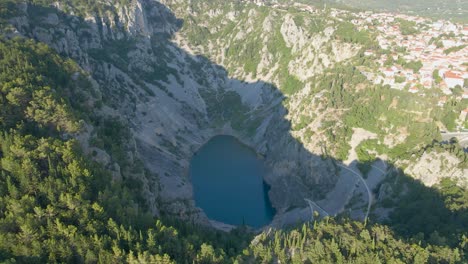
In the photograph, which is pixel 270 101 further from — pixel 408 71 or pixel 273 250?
pixel 273 250

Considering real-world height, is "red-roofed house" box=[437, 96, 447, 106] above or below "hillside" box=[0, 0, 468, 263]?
above

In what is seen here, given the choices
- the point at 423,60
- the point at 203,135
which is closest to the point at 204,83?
the point at 203,135

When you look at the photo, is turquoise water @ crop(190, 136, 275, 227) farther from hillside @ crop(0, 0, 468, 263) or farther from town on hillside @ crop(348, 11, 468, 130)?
town on hillside @ crop(348, 11, 468, 130)

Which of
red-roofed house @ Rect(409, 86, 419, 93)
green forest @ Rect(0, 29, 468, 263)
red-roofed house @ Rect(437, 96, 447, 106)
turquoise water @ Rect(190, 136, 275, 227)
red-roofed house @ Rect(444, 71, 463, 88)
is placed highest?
red-roofed house @ Rect(444, 71, 463, 88)

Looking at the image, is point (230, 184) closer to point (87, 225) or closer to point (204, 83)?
point (87, 225)

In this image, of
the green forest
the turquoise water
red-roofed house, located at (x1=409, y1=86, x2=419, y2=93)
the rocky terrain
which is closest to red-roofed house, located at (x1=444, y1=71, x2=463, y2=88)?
red-roofed house, located at (x1=409, y1=86, x2=419, y2=93)

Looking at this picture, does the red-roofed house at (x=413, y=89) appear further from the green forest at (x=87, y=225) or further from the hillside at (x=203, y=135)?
the green forest at (x=87, y=225)
